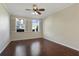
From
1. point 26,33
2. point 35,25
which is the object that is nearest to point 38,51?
point 26,33

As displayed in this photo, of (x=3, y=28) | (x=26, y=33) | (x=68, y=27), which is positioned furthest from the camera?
(x=26, y=33)

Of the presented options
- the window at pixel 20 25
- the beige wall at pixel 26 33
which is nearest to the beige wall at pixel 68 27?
the beige wall at pixel 26 33

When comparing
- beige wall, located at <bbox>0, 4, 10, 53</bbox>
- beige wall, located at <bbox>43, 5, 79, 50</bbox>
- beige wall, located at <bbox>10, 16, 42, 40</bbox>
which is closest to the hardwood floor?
beige wall, located at <bbox>0, 4, 10, 53</bbox>

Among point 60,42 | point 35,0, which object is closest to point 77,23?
point 60,42

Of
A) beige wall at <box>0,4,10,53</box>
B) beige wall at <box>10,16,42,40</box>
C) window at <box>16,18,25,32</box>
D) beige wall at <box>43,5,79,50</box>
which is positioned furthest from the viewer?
window at <box>16,18,25,32</box>

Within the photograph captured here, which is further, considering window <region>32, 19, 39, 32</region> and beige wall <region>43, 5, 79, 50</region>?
window <region>32, 19, 39, 32</region>

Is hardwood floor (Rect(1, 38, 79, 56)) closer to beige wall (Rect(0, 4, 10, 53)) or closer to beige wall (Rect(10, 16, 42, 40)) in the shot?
beige wall (Rect(0, 4, 10, 53))

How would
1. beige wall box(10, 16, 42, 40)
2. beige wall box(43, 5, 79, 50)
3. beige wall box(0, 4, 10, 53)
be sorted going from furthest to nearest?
1. beige wall box(10, 16, 42, 40)
2. beige wall box(43, 5, 79, 50)
3. beige wall box(0, 4, 10, 53)

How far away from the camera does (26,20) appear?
7.44 metres

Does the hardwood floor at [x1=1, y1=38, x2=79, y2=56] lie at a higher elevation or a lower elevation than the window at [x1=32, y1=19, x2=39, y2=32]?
lower

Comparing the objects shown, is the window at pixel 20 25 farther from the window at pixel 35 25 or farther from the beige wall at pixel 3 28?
the beige wall at pixel 3 28

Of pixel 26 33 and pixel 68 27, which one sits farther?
pixel 26 33

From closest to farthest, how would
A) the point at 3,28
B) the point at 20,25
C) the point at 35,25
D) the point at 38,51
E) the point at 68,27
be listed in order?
the point at 38,51 → the point at 3,28 → the point at 68,27 → the point at 20,25 → the point at 35,25

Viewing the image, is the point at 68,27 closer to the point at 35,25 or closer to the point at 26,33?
the point at 26,33
